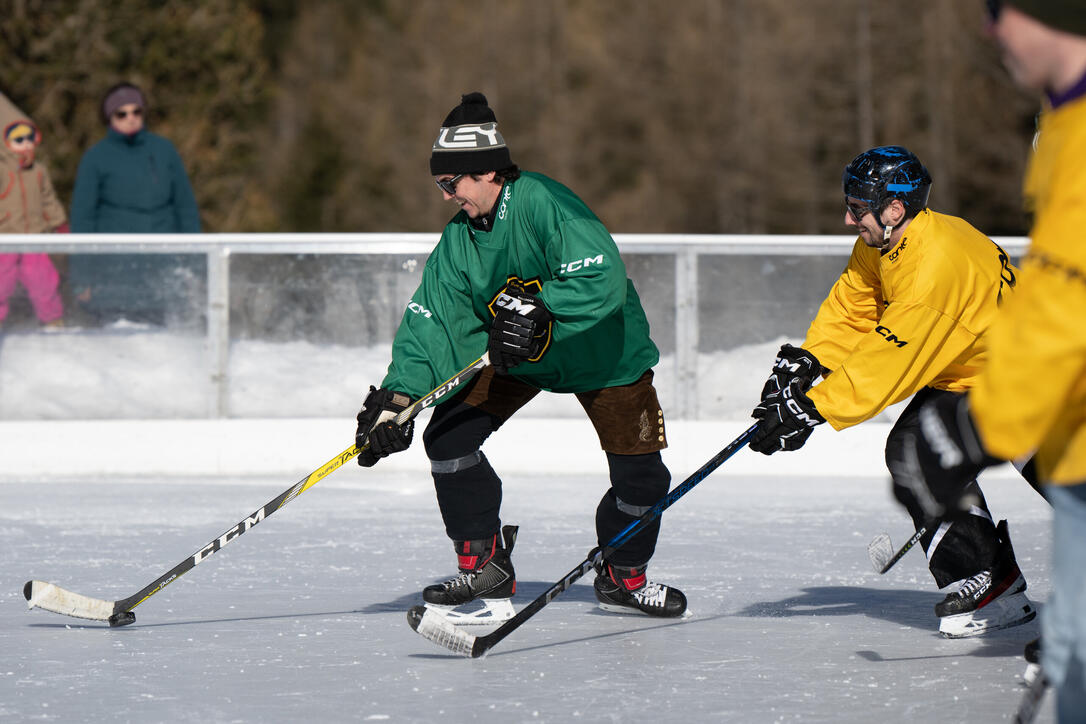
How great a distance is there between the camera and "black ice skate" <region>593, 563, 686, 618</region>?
3.37m

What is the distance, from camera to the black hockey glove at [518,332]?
299 cm

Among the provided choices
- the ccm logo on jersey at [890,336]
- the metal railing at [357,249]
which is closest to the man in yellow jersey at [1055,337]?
the ccm logo on jersey at [890,336]

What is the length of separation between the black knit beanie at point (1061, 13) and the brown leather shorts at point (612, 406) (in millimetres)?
1787

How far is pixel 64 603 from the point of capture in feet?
10.6

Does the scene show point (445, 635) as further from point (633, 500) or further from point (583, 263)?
point (583, 263)

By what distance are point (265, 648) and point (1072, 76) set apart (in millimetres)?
2044

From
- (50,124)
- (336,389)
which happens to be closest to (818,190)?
(50,124)

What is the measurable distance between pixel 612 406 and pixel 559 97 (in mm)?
24194

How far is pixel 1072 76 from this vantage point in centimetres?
157

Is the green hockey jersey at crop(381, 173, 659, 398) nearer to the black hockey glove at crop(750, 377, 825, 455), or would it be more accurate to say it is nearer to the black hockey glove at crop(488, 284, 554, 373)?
the black hockey glove at crop(488, 284, 554, 373)

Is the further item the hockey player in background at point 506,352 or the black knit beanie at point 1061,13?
the hockey player in background at point 506,352

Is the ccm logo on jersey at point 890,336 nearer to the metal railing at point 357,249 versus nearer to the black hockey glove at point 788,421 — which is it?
the black hockey glove at point 788,421

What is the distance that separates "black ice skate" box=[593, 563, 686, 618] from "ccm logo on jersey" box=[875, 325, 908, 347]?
0.83 m

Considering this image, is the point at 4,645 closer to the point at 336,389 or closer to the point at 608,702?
the point at 608,702
